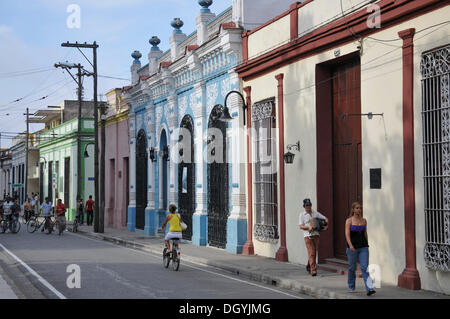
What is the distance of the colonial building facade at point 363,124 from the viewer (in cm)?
1206

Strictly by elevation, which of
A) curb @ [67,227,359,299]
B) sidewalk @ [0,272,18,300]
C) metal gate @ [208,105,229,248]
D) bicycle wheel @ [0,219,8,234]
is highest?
metal gate @ [208,105,229,248]

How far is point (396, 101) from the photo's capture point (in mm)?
13164

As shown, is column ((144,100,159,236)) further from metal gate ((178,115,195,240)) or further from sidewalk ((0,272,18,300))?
sidewalk ((0,272,18,300))

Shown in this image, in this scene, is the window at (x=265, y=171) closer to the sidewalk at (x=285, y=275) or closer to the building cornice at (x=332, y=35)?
the sidewalk at (x=285, y=275)

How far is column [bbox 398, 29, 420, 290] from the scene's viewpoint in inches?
490

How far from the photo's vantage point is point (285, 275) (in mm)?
14797

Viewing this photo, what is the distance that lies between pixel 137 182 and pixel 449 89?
2257 centimetres

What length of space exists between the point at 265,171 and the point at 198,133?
5.48 meters

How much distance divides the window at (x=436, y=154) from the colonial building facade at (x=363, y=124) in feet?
0.06

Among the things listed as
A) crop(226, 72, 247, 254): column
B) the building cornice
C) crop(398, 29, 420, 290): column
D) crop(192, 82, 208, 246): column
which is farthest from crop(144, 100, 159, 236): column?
crop(398, 29, 420, 290): column

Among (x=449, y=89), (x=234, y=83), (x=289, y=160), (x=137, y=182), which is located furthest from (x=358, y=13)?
(x=137, y=182)

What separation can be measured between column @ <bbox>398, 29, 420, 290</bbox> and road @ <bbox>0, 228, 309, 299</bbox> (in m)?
2.01

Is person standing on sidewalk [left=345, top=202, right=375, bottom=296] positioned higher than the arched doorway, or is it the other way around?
the arched doorway
